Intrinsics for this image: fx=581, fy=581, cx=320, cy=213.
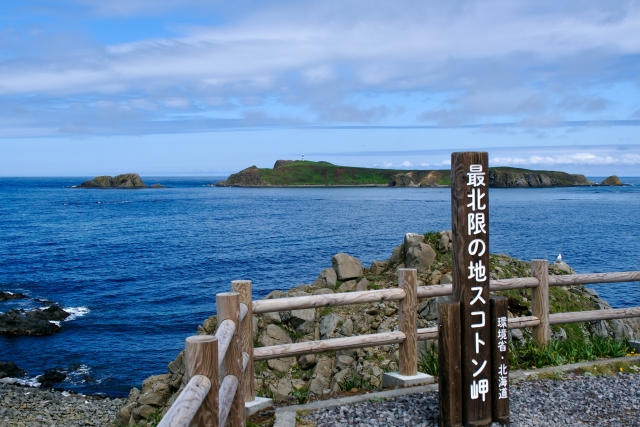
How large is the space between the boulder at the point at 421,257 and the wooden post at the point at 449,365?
8.32 meters

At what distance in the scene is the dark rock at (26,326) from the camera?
998 inches

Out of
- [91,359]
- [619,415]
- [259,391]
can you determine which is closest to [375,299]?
[619,415]

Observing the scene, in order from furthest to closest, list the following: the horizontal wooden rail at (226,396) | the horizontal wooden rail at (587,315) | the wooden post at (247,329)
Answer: the horizontal wooden rail at (587,315) < the wooden post at (247,329) < the horizontal wooden rail at (226,396)

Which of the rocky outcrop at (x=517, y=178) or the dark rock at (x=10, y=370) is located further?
the rocky outcrop at (x=517, y=178)

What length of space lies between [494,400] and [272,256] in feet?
115

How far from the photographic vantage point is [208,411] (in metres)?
3.83

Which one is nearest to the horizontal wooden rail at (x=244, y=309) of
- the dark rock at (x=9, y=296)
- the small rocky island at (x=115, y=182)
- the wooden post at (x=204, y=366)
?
the wooden post at (x=204, y=366)

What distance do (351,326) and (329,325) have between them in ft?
1.63

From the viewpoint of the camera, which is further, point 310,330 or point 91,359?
point 91,359

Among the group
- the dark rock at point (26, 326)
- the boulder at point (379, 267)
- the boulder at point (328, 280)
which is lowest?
the dark rock at point (26, 326)

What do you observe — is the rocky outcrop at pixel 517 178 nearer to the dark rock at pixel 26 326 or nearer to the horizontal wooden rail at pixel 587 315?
the dark rock at pixel 26 326

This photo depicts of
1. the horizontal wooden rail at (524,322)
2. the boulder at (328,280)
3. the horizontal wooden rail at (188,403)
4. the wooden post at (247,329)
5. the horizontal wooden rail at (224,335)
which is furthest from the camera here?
the boulder at (328,280)

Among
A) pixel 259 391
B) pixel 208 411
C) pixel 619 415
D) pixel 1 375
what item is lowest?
pixel 1 375

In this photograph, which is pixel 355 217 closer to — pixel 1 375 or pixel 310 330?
pixel 1 375
